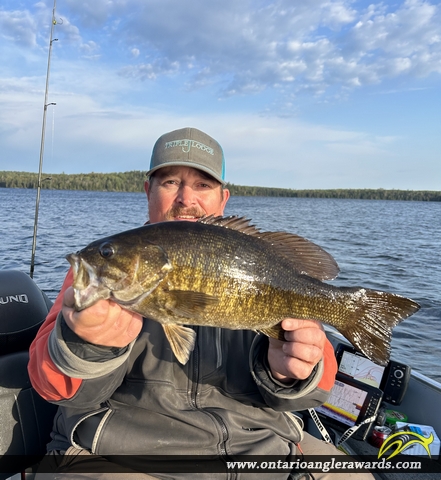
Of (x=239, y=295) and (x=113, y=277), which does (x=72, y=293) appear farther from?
(x=239, y=295)

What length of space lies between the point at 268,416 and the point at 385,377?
191 cm

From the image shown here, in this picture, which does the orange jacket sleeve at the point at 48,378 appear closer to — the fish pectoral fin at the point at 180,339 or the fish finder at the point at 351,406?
the fish pectoral fin at the point at 180,339

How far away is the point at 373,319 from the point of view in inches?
98.7

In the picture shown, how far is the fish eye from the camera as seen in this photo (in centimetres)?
227

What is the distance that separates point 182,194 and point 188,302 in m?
1.25

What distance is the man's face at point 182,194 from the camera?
3203mm

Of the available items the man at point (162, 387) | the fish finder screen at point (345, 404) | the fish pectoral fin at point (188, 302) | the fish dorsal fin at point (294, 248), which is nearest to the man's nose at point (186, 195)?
the fish dorsal fin at point (294, 248)

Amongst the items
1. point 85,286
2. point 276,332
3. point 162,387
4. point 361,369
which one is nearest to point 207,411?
point 162,387

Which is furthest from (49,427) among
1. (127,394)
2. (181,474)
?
(181,474)

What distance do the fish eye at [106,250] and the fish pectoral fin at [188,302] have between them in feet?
1.33

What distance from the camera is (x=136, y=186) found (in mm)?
100438

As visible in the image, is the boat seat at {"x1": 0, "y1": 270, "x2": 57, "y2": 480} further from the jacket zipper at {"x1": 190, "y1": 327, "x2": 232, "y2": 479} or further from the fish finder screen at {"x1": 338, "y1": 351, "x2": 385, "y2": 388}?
the fish finder screen at {"x1": 338, "y1": 351, "x2": 385, "y2": 388}

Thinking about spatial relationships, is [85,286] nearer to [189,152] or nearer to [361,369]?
[189,152]

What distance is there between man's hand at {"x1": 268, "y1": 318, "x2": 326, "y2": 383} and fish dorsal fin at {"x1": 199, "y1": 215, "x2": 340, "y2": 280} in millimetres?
341
